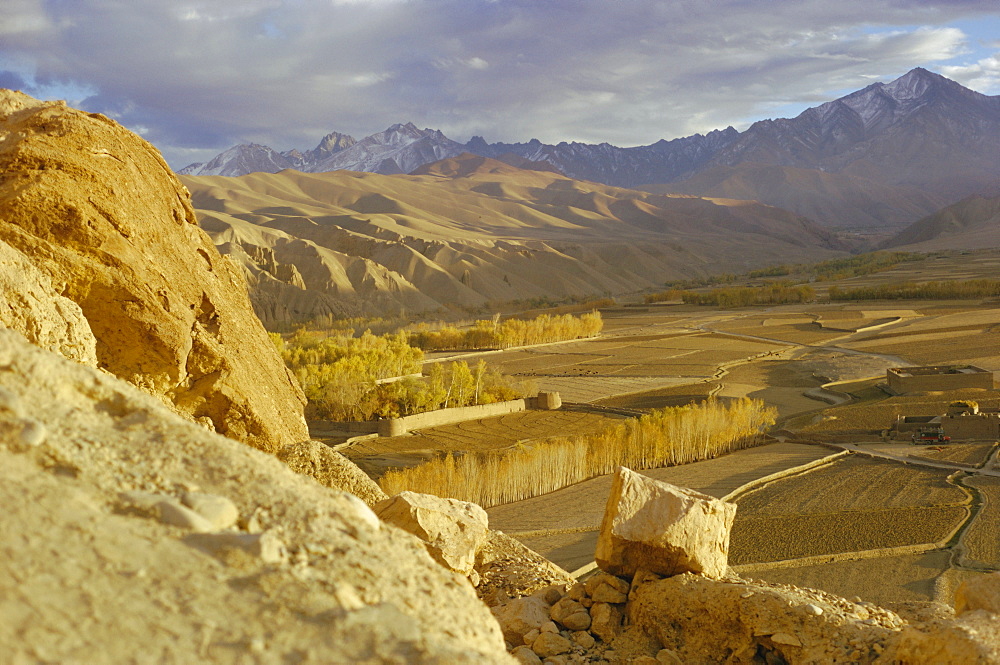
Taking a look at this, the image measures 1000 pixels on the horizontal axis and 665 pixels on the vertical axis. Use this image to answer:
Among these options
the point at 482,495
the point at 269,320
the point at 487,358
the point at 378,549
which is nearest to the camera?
the point at 378,549

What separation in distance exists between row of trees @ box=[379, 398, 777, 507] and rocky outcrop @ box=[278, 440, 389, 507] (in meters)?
6.62

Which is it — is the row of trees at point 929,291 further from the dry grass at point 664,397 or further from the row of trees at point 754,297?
the dry grass at point 664,397

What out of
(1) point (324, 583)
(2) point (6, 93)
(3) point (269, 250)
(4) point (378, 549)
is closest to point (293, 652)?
(1) point (324, 583)

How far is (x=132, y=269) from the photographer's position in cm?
566

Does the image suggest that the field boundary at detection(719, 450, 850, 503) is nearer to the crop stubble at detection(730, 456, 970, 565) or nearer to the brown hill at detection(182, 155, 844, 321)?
the crop stubble at detection(730, 456, 970, 565)

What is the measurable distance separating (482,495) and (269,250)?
5075 centimetres

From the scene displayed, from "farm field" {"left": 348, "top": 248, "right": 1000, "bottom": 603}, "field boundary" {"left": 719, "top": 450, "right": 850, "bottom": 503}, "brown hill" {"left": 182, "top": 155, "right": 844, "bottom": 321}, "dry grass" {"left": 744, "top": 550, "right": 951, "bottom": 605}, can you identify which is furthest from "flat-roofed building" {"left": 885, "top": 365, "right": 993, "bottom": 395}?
"brown hill" {"left": 182, "top": 155, "right": 844, "bottom": 321}

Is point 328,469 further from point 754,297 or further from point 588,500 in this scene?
point 754,297

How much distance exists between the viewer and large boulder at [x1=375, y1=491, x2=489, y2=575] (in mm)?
5418

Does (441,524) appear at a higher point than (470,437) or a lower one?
higher

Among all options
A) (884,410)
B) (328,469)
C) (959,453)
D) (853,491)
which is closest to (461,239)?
(884,410)

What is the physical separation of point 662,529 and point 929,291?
5361 centimetres

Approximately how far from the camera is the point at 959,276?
64812mm

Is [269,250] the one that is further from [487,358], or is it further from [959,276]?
[959,276]
